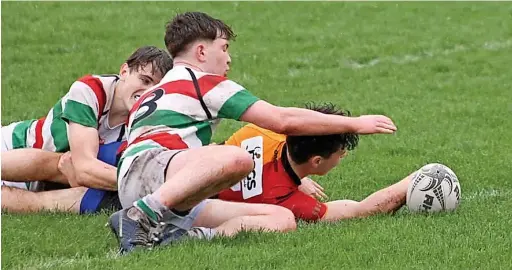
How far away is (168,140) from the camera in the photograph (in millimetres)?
5703

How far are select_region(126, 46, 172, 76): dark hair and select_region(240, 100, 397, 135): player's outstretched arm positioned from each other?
4.17ft

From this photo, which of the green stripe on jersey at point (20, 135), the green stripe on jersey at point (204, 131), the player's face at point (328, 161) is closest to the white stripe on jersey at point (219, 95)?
the green stripe on jersey at point (204, 131)

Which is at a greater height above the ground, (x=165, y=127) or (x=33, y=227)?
(x=165, y=127)

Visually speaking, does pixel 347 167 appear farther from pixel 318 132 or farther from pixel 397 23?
pixel 397 23

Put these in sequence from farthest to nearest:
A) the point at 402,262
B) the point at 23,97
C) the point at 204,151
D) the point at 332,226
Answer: the point at 23,97, the point at 332,226, the point at 204,151, the point at 402,262

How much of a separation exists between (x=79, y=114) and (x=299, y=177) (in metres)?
1.43

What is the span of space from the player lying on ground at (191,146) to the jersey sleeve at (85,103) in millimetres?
790

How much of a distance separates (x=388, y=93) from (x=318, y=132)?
271 inches

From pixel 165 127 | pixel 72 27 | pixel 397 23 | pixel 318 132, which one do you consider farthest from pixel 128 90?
pixel 397 23

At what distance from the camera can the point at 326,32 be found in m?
16.4

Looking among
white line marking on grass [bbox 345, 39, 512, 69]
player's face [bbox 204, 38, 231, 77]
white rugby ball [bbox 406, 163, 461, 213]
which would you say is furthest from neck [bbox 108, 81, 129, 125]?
white line marking on grass [bbox 345, 39, 512, 69]

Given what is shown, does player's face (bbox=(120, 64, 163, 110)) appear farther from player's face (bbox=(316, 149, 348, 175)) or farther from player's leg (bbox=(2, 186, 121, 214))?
player's face (bbox=(316, 149, 348, 175))

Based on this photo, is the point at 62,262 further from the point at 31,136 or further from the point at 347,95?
the point at 347,95

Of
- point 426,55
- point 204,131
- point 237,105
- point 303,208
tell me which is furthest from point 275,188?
point 426,55
